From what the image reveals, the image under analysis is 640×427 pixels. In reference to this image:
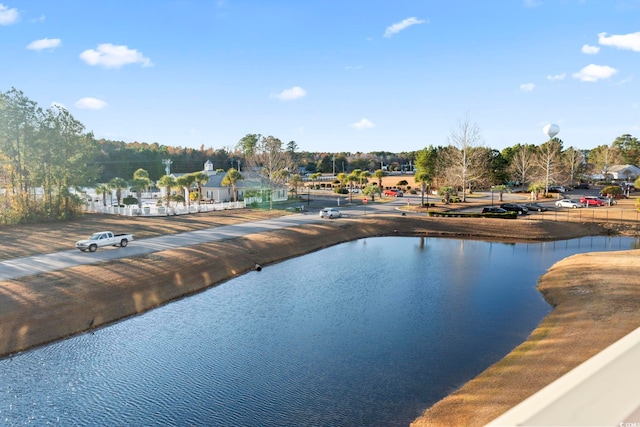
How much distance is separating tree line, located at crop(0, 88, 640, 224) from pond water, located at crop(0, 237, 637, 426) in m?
34.8

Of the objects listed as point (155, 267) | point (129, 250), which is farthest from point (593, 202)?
point (129, 250)

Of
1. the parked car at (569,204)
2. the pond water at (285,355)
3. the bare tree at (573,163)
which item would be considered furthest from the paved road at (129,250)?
the bare tree at (573,163)

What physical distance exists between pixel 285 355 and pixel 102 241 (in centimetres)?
2378

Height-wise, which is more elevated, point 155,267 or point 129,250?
point 129,250

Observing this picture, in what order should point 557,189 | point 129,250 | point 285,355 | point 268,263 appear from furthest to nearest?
point 557,189
point 268,263
point 129,250
point 285,355

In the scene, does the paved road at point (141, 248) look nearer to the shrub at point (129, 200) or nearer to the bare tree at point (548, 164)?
the shrub at point (129, 200)

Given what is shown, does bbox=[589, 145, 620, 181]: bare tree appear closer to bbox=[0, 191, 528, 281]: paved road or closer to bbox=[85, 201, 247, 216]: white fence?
bbox=[0, 191, 528, 281]: paved road

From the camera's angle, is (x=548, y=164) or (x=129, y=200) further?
(x=548, y=164)

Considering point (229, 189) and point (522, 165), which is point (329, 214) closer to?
point (229, 189)

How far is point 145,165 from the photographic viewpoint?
121 metres

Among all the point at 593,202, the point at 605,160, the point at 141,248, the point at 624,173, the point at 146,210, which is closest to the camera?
the point at 141,248

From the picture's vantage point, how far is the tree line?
178ft

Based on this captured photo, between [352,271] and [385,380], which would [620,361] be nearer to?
[385,380]

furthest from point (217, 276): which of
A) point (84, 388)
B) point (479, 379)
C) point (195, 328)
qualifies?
point (479, 379)
